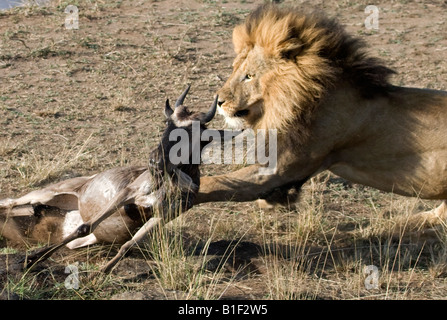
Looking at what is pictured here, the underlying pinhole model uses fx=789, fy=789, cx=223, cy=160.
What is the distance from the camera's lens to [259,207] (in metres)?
6.18

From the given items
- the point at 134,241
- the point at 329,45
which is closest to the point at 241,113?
the point at 329,45

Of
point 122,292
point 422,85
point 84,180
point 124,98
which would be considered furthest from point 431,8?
point 122,292

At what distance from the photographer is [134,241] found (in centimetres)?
483

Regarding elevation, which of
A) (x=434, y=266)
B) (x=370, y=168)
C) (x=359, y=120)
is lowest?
(x=434, y=266)

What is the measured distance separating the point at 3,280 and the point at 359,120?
8.83ft

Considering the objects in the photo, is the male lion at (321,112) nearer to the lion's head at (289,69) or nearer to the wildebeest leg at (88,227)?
the lion's head at (289,69)

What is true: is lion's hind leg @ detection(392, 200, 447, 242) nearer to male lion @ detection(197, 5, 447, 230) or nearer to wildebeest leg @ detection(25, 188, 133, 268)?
male lion @ detection(197, 5, 447, 230)

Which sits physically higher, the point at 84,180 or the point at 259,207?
the point at 84,180

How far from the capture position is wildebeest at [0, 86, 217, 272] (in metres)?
4.82

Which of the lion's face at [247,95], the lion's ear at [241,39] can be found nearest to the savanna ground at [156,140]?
the lion's face at [247,95]

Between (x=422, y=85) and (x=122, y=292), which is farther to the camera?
(x=422, y=85)

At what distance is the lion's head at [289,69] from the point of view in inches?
216
